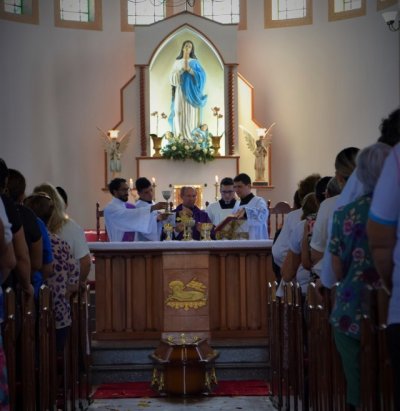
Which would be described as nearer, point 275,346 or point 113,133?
point 275,346

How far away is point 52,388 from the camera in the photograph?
5.62 metres

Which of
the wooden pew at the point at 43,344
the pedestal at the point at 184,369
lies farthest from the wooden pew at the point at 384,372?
the pedestal at the point at 184,369

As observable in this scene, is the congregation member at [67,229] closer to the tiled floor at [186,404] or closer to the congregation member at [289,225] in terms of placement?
the tiled floor at [186,404]

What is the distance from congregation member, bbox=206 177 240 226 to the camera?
11.2 meters

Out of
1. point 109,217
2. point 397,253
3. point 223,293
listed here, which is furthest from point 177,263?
point 397,253

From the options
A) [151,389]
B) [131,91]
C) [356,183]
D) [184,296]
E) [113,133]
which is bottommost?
[151,389]

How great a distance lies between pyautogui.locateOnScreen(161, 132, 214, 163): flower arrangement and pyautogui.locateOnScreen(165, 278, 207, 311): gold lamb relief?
693cm

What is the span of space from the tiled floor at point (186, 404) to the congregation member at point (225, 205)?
162 inches

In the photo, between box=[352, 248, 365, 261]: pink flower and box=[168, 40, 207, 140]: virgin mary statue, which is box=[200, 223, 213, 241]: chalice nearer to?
box=[352, 248, 365, 261]: pink flower

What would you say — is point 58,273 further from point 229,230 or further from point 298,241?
point 229,230

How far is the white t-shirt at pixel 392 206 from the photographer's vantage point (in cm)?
309

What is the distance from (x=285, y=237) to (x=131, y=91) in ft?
A: 32.8

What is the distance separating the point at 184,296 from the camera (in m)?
8.57

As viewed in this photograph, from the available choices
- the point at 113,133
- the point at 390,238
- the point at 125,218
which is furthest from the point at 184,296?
the point at 113,133
